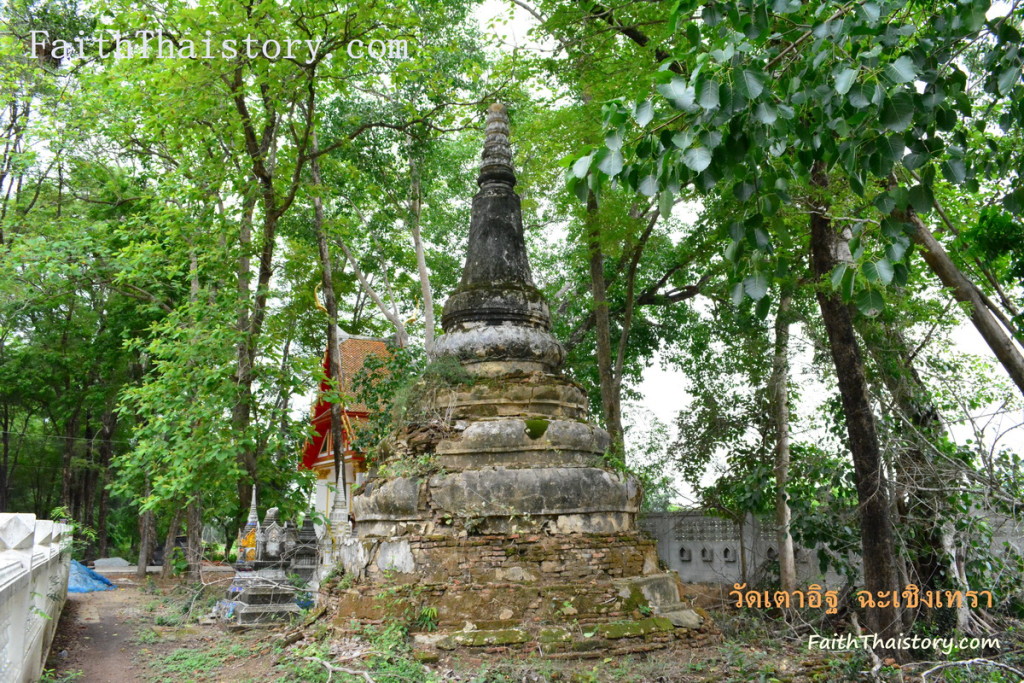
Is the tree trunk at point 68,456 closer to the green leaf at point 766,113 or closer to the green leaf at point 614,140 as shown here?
the green leaf at point 614,140

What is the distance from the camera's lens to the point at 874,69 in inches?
103

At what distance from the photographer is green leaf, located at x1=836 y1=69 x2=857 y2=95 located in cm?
243

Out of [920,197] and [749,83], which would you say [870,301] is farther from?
[749,83]

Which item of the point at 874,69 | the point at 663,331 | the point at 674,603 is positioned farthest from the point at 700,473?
the point at 874,69

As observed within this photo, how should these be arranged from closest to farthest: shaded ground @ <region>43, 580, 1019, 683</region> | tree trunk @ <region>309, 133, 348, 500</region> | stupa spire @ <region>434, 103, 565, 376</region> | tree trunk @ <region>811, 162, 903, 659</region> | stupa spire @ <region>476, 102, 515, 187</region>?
shaded ground @ <region>43, 580, 1019, 683</region>
tree trunk @ <region>811, 162, 903, 659</region>
stupa spire @ <region>434, 103, 565, 376</region>
stupa spire @ <region>476, 102, 515, 187</region>
tree trunk @ <region>309, 133, 348, 500</region>

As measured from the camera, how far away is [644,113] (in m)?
2.56

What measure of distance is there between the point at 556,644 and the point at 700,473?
689cm

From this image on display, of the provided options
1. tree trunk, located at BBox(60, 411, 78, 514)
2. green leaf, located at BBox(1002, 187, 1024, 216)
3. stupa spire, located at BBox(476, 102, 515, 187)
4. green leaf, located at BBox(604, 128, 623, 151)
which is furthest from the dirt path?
tree trunk, located at BBox(60, 411, 78, 514)

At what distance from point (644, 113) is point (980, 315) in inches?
187

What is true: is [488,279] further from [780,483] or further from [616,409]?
[780,483]

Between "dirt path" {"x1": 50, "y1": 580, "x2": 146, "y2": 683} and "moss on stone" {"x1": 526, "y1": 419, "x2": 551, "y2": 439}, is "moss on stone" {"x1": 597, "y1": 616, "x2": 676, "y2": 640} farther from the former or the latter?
"dirt path" {"x1": 50, "y1": 580, "x2": 146, "y2": 683}

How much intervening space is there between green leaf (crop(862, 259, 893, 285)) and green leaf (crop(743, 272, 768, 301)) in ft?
1.16

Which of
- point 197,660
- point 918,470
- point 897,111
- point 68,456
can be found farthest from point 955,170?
point 68,456

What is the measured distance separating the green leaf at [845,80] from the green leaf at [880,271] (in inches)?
25.1
